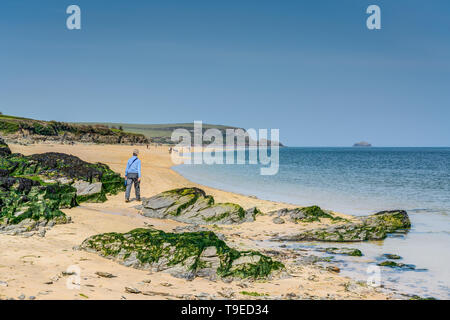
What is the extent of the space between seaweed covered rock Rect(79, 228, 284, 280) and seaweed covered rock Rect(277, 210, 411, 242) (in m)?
4.04

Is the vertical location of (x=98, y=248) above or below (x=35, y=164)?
below

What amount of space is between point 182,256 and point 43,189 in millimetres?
6774

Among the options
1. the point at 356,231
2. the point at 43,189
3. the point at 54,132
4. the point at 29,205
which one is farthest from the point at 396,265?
the point at 54,132

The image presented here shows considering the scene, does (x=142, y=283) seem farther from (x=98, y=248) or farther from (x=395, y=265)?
(x=395, y=265)

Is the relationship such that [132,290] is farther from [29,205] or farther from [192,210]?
[192,210]

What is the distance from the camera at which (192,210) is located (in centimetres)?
1467

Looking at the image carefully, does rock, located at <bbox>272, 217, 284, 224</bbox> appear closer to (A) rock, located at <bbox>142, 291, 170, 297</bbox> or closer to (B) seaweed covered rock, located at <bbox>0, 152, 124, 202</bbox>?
(B) seaweed covered rock, located at <bbox>0, 152, 124, 202</bbox>

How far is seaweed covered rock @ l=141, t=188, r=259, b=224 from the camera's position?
14164mm

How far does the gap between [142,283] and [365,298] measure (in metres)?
4.23

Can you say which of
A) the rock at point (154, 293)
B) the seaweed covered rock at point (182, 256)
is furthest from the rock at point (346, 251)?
the rock at point (154, 293)

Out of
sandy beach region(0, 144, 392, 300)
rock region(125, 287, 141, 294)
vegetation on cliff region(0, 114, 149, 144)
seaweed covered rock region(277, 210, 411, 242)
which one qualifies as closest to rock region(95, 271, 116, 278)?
sandy beach region(0, 144, 392, 300)

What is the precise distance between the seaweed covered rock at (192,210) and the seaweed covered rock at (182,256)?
5101 mm

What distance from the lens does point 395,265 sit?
366 inches
